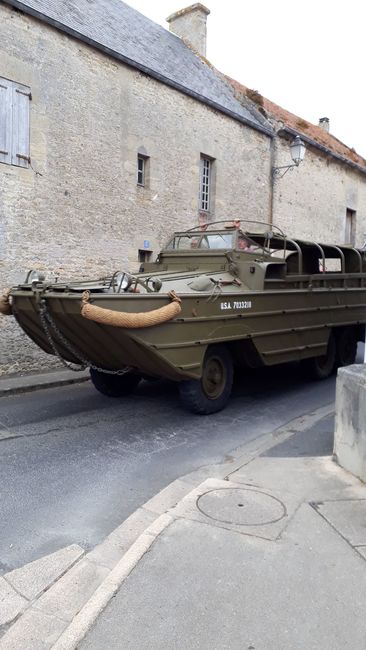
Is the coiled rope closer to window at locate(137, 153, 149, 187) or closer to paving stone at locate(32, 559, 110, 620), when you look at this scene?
paving stone at locate(32, 559, 110, 620)

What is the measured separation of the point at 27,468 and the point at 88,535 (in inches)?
57.2

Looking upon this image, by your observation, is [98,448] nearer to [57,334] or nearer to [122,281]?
[57,334]

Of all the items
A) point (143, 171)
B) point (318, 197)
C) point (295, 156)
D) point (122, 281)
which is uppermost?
point (295, 156)

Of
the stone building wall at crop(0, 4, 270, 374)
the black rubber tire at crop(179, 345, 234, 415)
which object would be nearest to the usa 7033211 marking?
the black rubber tire at crop(179, 345, 234, 415)

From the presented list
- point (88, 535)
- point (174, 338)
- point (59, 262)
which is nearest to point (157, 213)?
point (59, 262)

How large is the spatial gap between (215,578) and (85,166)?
924 cm

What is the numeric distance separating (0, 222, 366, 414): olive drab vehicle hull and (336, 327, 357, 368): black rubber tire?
0.15 feet

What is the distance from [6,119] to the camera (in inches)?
369

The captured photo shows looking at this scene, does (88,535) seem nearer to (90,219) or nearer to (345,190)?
(90,219)

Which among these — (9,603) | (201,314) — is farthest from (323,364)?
(9,603)

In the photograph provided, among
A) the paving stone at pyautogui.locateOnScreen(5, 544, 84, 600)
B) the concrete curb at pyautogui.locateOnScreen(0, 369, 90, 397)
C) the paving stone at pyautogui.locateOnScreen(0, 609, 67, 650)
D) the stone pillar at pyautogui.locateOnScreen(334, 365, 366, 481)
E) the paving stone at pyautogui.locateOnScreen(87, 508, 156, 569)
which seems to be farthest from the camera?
the concrete curb at pyautogui.locateOnScreen(0, 369, 90, 397)

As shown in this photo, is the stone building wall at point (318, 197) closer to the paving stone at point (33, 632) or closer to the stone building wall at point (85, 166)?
the stone building wall at point (85, 166)

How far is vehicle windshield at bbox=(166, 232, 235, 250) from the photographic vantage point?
26.1 feet

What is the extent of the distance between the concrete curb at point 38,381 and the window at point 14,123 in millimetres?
3660
